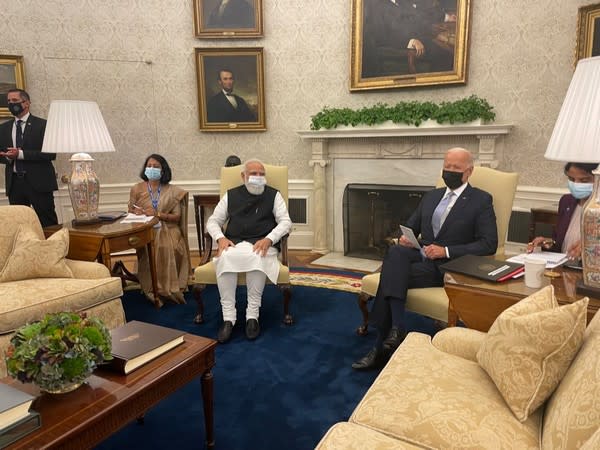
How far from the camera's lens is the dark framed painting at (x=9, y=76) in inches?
201

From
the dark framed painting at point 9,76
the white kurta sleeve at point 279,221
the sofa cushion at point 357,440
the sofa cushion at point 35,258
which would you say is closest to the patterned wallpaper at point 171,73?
the dark framed painting at point 9,76

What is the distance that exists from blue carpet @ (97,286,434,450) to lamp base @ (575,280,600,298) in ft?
4.13

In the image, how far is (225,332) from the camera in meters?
3.21

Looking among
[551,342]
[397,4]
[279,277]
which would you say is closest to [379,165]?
[397,4]

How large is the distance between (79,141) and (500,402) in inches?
134

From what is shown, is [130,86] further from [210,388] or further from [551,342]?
[551,342]

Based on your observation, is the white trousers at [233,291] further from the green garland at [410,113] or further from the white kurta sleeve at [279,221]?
the green garland at [410,113]

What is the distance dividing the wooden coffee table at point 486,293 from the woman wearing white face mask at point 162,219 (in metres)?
2.66

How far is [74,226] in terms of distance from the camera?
11.5 ft

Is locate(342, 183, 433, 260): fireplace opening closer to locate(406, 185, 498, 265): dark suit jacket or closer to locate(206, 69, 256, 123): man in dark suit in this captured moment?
locate(206, 69, 256, 123): man in dark suit

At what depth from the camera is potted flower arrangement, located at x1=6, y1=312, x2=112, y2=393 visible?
4.92ft

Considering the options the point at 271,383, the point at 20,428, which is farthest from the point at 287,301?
the point at 20,428

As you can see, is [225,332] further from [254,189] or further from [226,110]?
[226,110]

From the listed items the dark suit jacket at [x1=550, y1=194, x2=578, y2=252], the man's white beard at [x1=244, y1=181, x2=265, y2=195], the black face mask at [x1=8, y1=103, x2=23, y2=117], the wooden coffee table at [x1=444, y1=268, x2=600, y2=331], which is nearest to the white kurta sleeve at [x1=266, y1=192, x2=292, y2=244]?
the man's white beard at [x1=244, y1=181, x2=265, y2=195]
